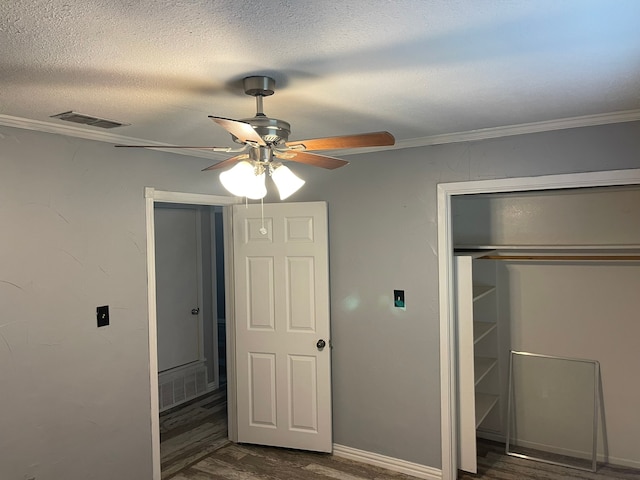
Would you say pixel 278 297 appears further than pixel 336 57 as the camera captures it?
Yes

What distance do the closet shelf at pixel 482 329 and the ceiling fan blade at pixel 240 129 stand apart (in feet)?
8.03

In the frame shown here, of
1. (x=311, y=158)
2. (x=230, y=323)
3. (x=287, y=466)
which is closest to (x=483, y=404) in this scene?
(x=287, y=466)

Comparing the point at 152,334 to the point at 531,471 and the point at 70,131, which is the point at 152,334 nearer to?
the point at 70,131

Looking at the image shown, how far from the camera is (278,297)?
12.6 feet

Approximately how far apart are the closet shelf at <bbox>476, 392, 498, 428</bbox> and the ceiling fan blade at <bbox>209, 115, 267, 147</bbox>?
2762 mm

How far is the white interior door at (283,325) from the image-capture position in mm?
3740

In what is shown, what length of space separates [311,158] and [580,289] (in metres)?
2.60

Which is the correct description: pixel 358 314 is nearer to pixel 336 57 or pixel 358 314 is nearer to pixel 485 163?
pixel 485 163

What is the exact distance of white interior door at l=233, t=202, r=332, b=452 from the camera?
3.74m

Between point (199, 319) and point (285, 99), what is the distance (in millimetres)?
3596

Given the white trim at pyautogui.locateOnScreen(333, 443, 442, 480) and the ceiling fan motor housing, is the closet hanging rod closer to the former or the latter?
the white trim at pyautogui.locateOnScreen(333, 443, 442, 480)

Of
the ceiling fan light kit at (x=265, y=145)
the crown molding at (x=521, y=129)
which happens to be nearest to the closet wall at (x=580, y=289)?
the crown molding at (x=521, y=129)

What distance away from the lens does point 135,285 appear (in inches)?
125

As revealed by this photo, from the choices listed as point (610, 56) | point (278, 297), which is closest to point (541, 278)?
point (278, 297)
